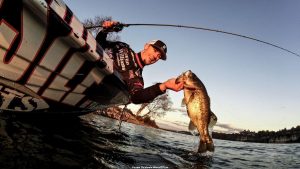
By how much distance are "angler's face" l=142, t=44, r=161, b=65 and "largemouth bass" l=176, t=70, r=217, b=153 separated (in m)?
1.97

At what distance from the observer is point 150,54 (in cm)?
641

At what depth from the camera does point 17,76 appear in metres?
3.79

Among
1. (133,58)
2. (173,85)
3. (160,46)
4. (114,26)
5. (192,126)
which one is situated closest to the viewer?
(173,85)

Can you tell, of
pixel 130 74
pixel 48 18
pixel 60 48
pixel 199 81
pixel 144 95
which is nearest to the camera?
pixel 48 18

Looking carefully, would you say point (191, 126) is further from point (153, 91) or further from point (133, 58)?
point (133, 58)

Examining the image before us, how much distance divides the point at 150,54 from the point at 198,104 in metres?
2.38

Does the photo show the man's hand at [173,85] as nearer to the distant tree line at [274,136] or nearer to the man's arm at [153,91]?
the man's arm at [153,91]

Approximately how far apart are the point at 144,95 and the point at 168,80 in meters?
0.90

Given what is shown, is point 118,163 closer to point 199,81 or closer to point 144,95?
point 199,81

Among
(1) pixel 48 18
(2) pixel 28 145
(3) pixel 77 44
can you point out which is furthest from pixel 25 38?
(2) pixel 28 145

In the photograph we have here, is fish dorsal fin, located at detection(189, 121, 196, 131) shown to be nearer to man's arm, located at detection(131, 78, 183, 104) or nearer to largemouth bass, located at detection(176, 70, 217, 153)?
largemouth bass, located at detection(176, 70, 217, 153)

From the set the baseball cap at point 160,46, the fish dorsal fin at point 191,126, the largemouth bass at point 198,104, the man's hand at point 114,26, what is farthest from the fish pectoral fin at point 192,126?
the man's hand at point 114,26

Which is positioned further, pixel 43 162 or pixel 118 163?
pixel 118 163

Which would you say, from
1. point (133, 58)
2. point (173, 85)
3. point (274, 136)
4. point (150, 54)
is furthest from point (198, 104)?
point (274, 136)
